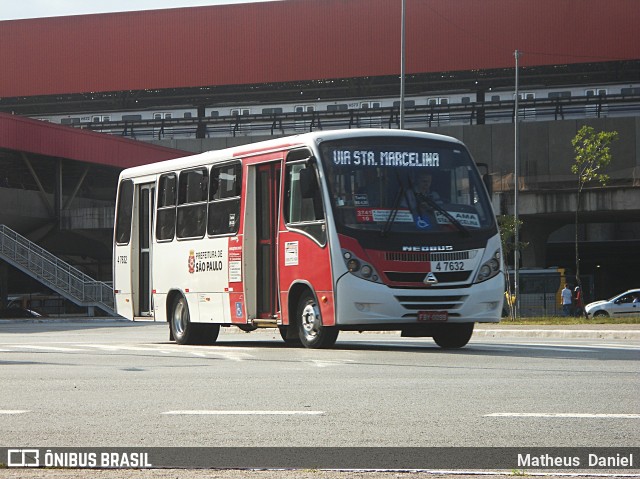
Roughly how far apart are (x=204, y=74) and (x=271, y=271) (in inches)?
2296

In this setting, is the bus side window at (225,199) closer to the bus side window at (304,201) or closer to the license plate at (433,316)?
the bus side window at (304,201)

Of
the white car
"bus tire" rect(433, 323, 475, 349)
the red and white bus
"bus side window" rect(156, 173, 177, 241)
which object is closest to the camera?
the red and white bus

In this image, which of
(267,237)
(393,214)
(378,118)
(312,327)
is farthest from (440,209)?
(378,118)

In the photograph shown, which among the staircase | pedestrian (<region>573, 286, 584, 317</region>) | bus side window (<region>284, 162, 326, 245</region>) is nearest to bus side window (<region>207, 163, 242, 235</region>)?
bus side window (<region>284, 162, 326, 245</region>)

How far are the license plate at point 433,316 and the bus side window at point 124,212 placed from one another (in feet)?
27.3

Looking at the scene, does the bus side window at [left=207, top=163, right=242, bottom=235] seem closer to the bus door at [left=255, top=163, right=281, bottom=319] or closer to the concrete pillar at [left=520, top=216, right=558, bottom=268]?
the bus door at [left=255, top=163, right=281, bottom=319]

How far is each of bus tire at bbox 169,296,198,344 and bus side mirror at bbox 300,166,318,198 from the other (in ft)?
15.4

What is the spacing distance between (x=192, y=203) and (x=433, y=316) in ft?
19.4

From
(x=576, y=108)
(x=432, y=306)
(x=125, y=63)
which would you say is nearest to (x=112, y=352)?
(x=432, y=306)

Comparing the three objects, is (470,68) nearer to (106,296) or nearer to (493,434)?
(106,296)

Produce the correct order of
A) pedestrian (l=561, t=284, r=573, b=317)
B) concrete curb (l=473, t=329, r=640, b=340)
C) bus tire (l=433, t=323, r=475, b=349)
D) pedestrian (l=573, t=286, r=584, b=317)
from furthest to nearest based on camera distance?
1. pedestrian (l=561, t=284, r=573, b=317)
2. pedestrian (l=573, t=286, r=584, b=317)
3. concrete curb (l=473, t=329, r=640, b=340)
4. bus tire (l=433, t=323, r=475, b=349)

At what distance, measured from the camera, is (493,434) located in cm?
821

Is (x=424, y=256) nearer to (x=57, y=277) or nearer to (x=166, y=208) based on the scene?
(x=166, y=208)

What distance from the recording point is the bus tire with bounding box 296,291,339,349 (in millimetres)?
18469
